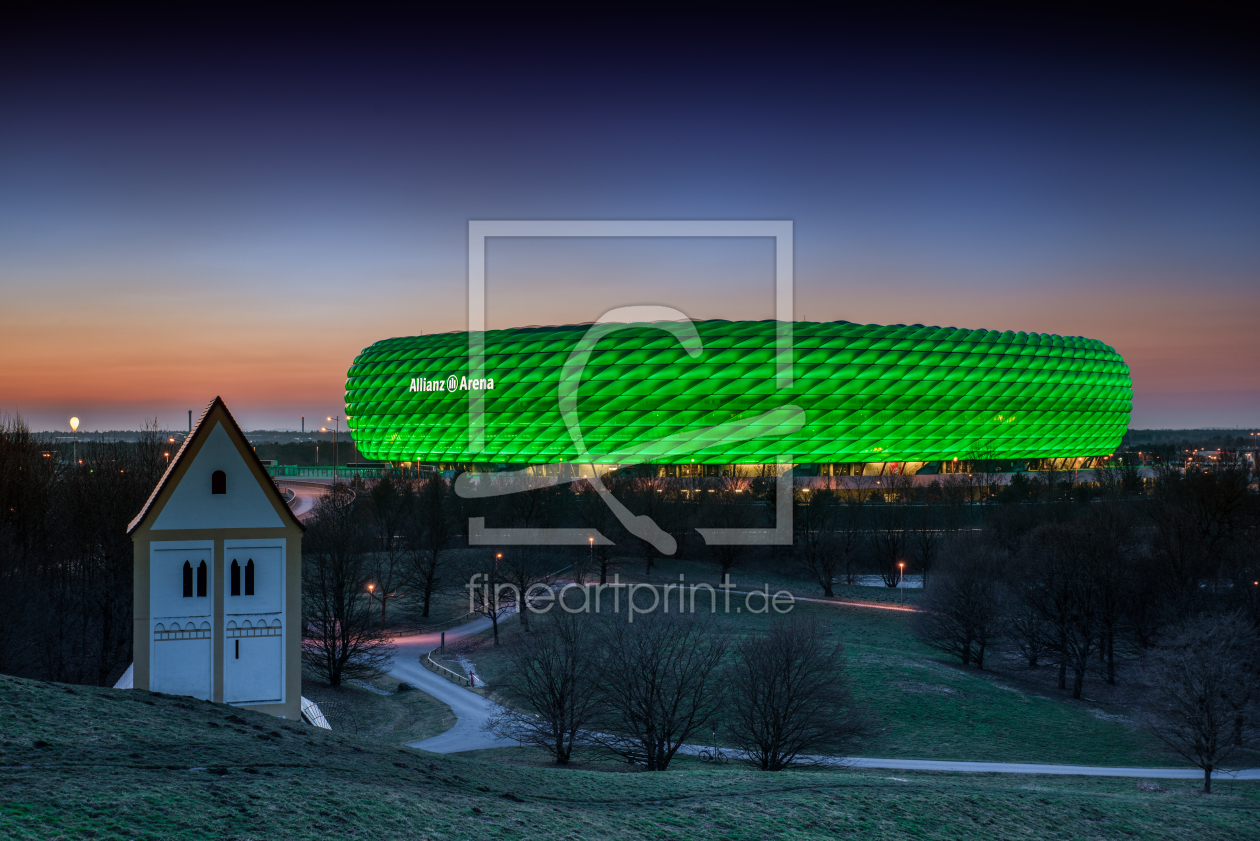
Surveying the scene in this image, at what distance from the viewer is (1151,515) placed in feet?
175

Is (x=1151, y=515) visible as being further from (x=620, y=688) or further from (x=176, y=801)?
(x=176, y=801)

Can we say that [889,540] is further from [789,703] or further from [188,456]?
[188,456]

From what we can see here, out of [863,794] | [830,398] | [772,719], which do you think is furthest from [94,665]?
[830,398]

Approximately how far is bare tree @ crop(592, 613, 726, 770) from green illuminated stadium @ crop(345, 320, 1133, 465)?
1984 inches

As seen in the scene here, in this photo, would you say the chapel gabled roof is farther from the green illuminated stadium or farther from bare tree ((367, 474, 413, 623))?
the green illuminated stadium


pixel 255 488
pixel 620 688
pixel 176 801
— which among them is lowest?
pixel 620 688

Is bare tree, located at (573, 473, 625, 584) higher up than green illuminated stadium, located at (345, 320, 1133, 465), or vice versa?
green illuminated stadium, located at (345, 320, 1133, 465)

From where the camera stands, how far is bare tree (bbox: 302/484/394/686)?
115 ft

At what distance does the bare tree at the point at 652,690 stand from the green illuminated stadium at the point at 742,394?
165 feet

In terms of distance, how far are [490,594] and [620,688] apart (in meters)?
19.4

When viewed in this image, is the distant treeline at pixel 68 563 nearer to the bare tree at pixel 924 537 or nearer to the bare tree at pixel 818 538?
the bare tree at pixel 818 538

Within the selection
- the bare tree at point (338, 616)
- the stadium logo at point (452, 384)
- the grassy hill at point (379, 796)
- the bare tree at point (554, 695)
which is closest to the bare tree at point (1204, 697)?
the grassy hill at point (379, 796)

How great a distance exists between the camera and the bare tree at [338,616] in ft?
115

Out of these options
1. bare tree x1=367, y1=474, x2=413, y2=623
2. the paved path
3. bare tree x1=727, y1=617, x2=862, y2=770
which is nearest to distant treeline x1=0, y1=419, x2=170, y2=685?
the paved path
